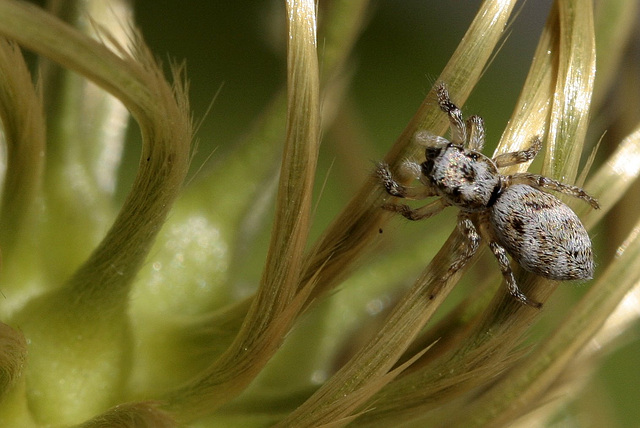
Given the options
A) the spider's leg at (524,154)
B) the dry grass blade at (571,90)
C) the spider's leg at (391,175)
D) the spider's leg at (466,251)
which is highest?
the dry grass blade at (571,90)

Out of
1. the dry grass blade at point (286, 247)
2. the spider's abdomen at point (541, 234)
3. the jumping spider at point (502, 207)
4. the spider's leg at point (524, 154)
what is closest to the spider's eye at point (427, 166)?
the jumping spider at point (502, 207)

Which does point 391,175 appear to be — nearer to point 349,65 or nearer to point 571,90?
point 571,90

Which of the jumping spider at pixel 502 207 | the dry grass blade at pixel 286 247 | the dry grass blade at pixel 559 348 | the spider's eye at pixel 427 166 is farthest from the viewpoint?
the spider's eye at pixel 427 166

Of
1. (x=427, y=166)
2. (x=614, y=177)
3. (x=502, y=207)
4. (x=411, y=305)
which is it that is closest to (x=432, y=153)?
(x=427, y=166)

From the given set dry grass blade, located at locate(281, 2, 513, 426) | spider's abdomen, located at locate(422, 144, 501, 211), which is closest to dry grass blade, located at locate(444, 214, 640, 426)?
dry grass blade, located at locate(281, 2, 513, 426)

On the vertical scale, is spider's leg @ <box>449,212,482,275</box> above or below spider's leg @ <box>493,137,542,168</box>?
below

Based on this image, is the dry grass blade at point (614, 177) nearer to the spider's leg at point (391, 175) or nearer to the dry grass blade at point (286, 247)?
the spider's leg at point (391, 175)

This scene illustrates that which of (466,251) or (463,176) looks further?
(463,176)

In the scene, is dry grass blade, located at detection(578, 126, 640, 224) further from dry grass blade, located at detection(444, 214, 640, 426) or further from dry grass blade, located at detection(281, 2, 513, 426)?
dry grass blade, located at detection(281, 2, 513, 426)

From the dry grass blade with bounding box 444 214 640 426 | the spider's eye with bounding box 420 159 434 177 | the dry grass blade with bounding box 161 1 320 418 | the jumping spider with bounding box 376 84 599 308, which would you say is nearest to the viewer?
the dry grass blade with bounding box 161 1 320 418
